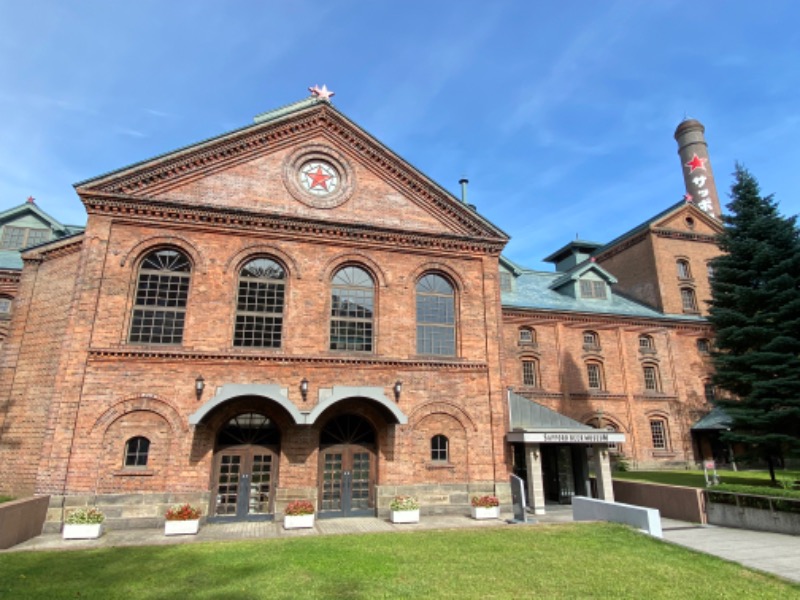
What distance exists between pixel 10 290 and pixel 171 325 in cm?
1221

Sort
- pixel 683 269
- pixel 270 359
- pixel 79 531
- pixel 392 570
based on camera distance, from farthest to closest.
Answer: pixel 683 269 → pixel 270 359 → pixel 79 531 → pixel 392 570

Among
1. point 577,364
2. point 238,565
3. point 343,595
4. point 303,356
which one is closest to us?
point 343,595

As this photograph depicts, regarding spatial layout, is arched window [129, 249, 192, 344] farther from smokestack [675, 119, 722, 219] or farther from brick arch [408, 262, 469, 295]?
smokestack [675, 119, 722, 219]

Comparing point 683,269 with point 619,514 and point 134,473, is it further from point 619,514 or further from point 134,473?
point 134,473

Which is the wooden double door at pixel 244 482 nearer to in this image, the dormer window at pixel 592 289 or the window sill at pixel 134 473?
the window sill at pixel 134 473

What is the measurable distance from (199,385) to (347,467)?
5.26m

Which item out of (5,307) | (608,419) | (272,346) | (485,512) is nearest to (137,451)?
(272,346)

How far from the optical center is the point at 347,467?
1585cm

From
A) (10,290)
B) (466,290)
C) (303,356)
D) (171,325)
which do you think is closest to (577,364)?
(466,290)

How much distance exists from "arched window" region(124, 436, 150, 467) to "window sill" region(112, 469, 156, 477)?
0.20 meters

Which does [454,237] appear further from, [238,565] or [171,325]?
[238,565]

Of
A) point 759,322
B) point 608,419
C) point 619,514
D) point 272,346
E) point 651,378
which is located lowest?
point 619,514

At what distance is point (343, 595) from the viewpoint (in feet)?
25.1

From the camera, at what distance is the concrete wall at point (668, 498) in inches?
573
